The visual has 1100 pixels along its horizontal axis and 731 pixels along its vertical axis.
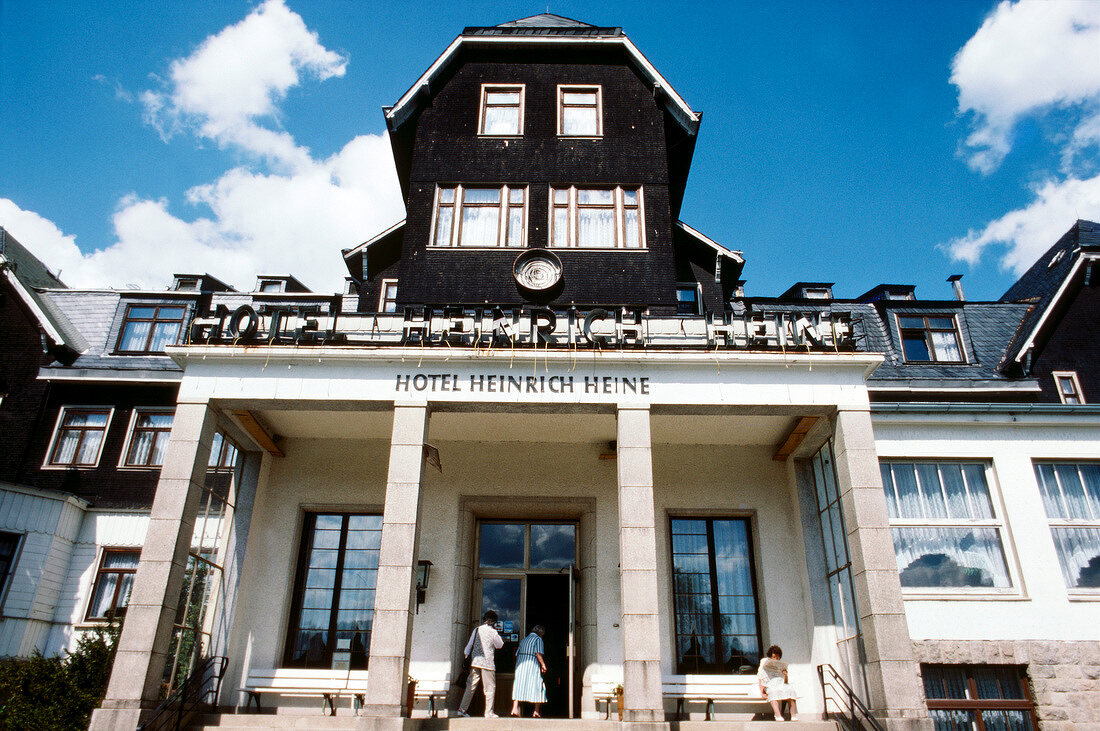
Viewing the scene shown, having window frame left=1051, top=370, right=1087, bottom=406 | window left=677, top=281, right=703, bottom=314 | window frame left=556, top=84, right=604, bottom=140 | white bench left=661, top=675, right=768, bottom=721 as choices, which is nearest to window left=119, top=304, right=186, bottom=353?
window frame left=556, top=84, right=604, bottom=140

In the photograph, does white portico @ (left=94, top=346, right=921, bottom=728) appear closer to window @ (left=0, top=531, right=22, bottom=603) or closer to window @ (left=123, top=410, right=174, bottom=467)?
window @ (left=123, top=410, right=174, bottom=467)

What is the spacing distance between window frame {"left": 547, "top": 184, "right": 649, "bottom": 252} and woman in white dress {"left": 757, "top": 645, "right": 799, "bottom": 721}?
8.53 m

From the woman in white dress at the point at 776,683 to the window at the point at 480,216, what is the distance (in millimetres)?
9610

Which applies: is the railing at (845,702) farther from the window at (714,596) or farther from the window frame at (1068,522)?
the window frame at (1068,522)

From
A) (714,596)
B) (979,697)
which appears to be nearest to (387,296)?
(714,596)

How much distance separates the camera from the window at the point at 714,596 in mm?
14594

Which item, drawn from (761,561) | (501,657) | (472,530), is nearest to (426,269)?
(472,530)

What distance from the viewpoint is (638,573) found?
11508 mm

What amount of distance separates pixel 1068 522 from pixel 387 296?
16.0 m

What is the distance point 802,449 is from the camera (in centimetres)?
1499

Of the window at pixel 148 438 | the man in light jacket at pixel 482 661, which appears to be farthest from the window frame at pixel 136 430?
the man in light jacket at pixel 482 661

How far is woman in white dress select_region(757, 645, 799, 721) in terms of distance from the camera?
12.9m

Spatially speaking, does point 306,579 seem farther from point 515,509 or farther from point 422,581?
point 515,509

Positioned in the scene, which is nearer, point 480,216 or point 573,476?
point 573,476
